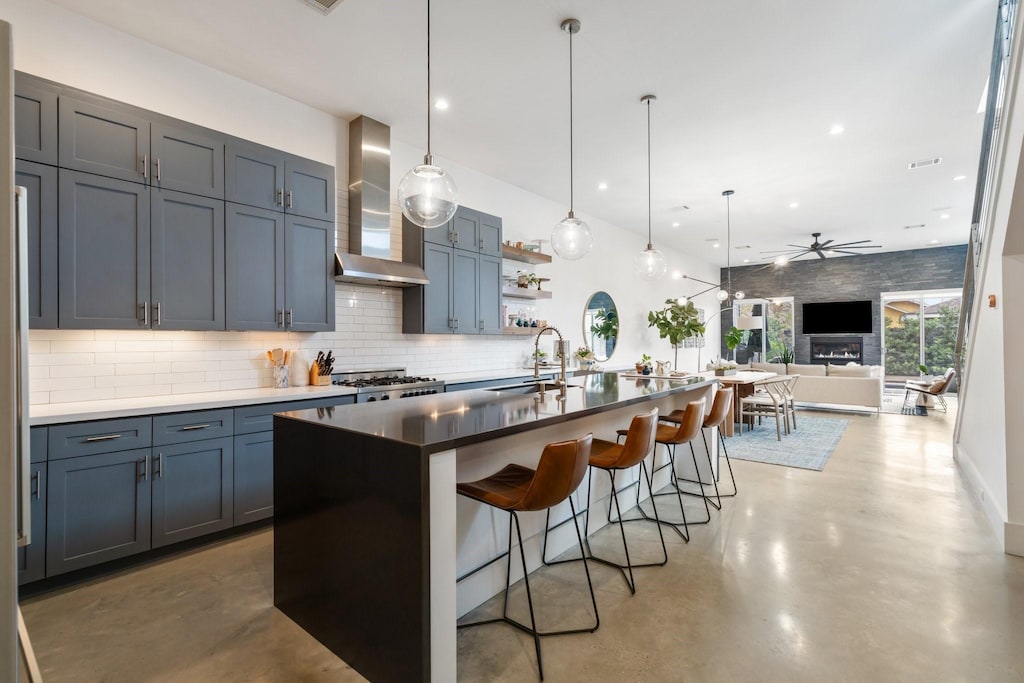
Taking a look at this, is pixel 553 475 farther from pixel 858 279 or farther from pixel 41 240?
pixel 858 279

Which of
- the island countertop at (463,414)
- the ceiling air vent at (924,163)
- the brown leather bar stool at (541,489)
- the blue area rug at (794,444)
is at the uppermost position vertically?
the ceiling air vent at (924,163)

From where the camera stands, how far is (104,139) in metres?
2.76

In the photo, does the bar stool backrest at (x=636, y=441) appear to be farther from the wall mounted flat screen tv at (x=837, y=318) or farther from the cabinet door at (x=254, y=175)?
the wall mounted flat screen tv at (x=837, y=318)

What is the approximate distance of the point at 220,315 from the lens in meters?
3.25

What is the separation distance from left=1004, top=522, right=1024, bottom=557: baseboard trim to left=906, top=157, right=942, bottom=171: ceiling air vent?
13.1 feet

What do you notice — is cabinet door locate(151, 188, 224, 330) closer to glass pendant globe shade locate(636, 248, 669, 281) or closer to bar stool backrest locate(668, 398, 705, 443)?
bar stool backrest locate(668, 398, 705, 443)

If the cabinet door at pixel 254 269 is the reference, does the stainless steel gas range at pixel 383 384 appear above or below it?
below

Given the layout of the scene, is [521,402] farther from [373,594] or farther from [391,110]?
[391,110]

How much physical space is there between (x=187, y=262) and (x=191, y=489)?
1387mm

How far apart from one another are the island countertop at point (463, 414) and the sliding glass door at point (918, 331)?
10.2m

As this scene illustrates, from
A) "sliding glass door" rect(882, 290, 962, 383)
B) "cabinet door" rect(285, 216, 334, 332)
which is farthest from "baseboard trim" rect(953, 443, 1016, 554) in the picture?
"sliding glass door" rect(882, 290, 962, 383)

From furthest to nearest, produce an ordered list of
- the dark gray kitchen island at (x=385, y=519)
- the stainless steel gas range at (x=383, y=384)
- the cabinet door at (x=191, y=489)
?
1. the stainless steel gas range at (x=383, y=384)
2. the cabinet door at (x=191, y=489)
3. the dark gray kitchen island at (x=385, y=519)

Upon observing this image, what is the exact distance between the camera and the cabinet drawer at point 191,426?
9.08 feet

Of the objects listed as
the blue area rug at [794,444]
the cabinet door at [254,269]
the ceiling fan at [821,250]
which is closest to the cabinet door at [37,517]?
the cabinet door at [254,269]
